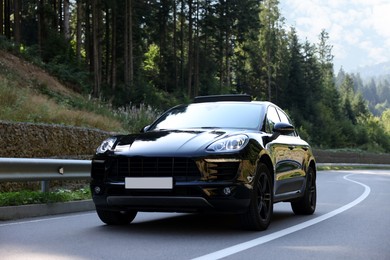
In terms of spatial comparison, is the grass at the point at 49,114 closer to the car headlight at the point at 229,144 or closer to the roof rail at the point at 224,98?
the roof rail at the point at 224,98

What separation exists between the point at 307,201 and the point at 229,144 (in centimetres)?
314

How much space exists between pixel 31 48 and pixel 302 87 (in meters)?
52.8

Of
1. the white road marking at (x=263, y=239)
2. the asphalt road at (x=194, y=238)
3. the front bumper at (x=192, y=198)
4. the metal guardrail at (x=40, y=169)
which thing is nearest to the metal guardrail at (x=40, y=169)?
the metal guardrail at (x=40, y=169)

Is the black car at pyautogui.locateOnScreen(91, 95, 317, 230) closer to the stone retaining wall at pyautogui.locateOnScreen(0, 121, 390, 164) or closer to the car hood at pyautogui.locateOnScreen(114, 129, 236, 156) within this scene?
the car hood at pyautogui.locateOnScreen(114, 129, 236, 156)

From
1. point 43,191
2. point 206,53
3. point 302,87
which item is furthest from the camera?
point 302,87

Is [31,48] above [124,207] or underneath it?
above

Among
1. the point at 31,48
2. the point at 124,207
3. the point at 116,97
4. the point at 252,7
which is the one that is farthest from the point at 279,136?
the point at 252,7

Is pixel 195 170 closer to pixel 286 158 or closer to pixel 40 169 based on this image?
pixel 286 158

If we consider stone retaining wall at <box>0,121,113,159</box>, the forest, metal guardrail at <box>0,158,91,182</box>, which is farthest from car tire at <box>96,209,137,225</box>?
the forest

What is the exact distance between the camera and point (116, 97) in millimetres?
36438

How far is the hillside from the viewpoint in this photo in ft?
51.6

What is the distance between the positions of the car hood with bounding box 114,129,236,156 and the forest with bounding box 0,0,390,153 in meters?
17.1

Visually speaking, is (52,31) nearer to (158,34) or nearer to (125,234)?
(158,34)

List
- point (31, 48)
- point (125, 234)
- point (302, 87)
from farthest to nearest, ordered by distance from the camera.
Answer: point (302, 87) < point (31, 48) < point (125, 234)
